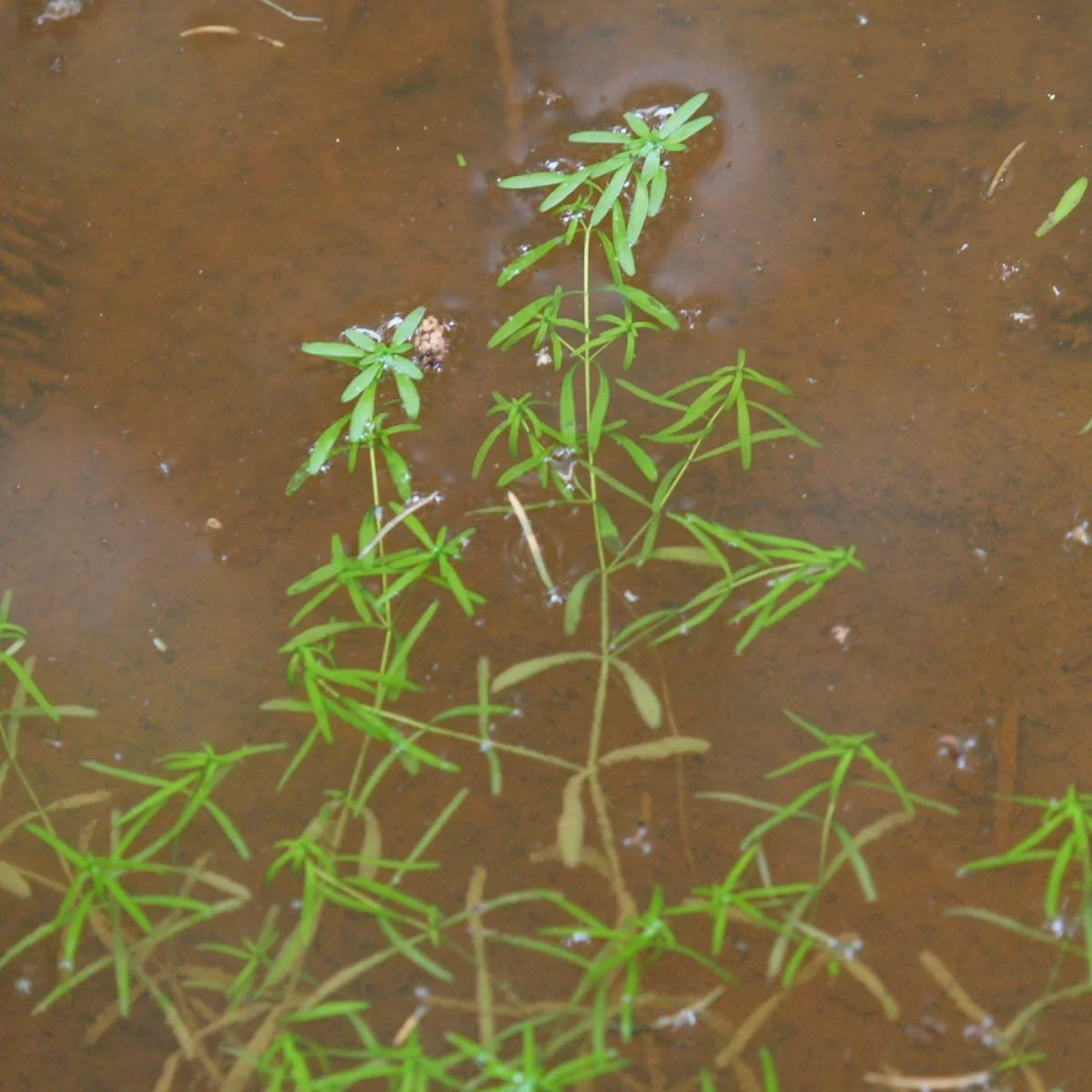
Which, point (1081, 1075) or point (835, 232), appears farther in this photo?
point (835, 232)

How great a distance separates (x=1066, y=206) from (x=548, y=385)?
1028 mm

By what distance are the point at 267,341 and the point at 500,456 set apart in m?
0.51

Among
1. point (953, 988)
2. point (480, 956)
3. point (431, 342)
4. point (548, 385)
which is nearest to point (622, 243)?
point (548, 385)

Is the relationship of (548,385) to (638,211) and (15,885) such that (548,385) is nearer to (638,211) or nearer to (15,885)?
(638,211)

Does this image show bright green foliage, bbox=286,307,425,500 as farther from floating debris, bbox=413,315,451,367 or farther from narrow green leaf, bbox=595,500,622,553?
narrow green leaf, bbox=595,500,622,553

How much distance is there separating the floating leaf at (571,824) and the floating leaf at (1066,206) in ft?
4.38

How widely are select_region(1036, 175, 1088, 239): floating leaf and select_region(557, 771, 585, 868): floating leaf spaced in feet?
4.38

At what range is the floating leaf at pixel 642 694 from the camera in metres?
1.76

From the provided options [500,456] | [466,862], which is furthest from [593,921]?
[500,456]

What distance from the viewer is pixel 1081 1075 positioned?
5.52 feet

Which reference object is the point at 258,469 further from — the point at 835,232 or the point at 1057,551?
the point at 1057,551

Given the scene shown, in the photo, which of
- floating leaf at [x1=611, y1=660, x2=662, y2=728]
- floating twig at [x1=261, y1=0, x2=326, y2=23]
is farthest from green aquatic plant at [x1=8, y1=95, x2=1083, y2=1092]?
floating twig at [x1=261, y1=0, x2=326, y2=23]

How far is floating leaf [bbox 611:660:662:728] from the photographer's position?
1.76 m

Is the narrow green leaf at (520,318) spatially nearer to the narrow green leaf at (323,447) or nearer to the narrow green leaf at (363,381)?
the narrow green leaf at (363,381)
